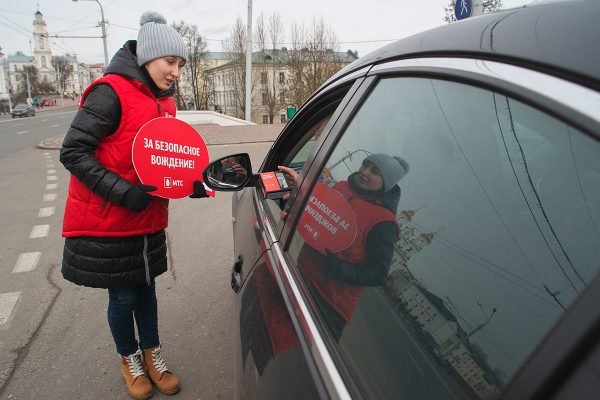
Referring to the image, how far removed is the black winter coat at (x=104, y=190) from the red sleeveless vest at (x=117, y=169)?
0.11 ft

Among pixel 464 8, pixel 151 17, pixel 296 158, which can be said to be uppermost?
pixel 464 8

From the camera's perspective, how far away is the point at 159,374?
2.31 metres

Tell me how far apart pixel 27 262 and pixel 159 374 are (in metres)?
2.62

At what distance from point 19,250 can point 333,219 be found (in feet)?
14.7

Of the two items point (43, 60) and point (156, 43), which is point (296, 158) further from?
point (43, 60)

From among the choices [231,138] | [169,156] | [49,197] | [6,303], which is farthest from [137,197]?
[231,138]

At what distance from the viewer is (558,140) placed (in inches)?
23.6

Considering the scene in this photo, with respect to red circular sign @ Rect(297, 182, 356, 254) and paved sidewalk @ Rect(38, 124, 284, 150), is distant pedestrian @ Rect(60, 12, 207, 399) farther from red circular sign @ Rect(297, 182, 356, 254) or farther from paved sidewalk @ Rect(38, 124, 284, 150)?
paved sidewalk @ Rect(38, 124, 284, 150)

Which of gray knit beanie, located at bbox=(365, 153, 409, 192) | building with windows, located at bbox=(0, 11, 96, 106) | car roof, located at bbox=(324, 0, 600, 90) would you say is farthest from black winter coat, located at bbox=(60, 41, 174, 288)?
building with windows, located at bbox=(0, 11, 96, 106)

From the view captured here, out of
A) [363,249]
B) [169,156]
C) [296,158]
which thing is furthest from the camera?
[296,158]

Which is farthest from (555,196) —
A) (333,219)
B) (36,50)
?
(36,50)

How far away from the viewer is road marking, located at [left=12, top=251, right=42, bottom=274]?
12.8ft

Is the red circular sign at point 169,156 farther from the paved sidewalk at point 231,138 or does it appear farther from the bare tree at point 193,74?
the bare tree at point 193,74

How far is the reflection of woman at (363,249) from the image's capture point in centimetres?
92
